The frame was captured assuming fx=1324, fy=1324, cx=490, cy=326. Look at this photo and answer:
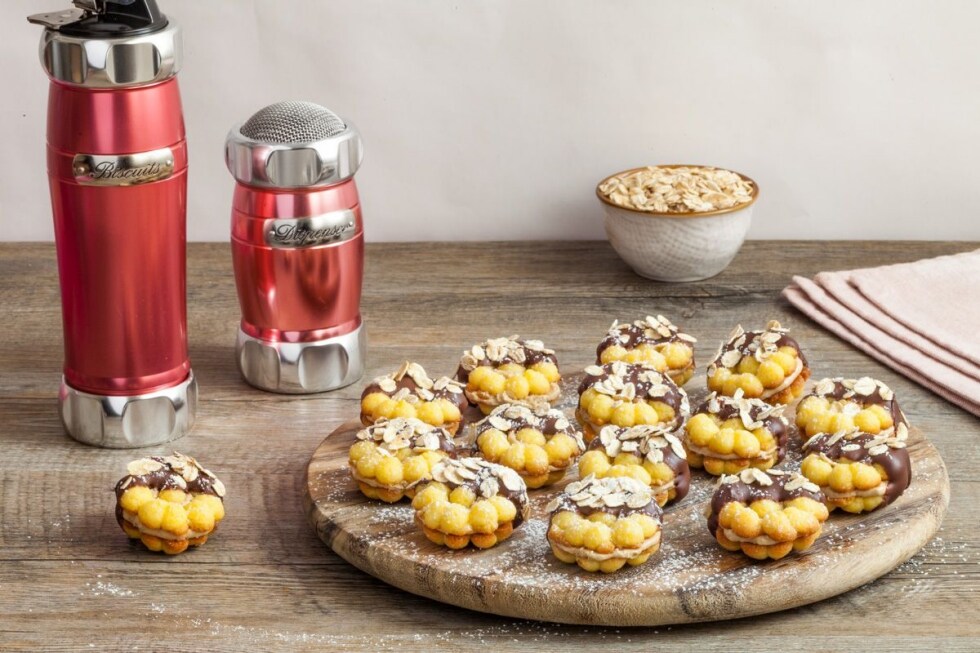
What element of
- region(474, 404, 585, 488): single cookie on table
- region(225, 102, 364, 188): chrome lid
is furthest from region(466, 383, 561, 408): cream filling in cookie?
region(225, 102, 364, 188): chrome lid

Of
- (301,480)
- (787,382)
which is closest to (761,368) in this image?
(787,382)

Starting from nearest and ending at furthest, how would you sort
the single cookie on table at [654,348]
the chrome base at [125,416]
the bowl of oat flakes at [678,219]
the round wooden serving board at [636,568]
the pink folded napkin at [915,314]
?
the round wooden serving board at [636,568], the chrome base at [125,416], the single cookie on table at [654,348], the pink folded napkin at [915,314], the bowl of oat flakes at [678,219]

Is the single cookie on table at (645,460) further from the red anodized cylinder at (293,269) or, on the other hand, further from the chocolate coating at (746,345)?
the red anodized cylinder at (293,269)

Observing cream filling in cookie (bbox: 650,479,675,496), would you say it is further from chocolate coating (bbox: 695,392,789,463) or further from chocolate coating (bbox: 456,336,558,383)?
chocolate coating (bbox: 456,336,558,383)

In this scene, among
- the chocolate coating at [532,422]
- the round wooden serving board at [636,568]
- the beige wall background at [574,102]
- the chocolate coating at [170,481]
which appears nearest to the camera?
the round wooden serving board at [636,568]

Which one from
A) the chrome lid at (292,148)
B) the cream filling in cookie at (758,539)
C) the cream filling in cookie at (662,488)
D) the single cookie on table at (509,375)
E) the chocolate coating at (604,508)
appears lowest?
the single cookie on table at (509,375)

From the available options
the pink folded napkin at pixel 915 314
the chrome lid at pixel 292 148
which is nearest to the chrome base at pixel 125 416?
the chrome lid at pixel 292 148

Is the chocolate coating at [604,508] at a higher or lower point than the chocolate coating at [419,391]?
higher
